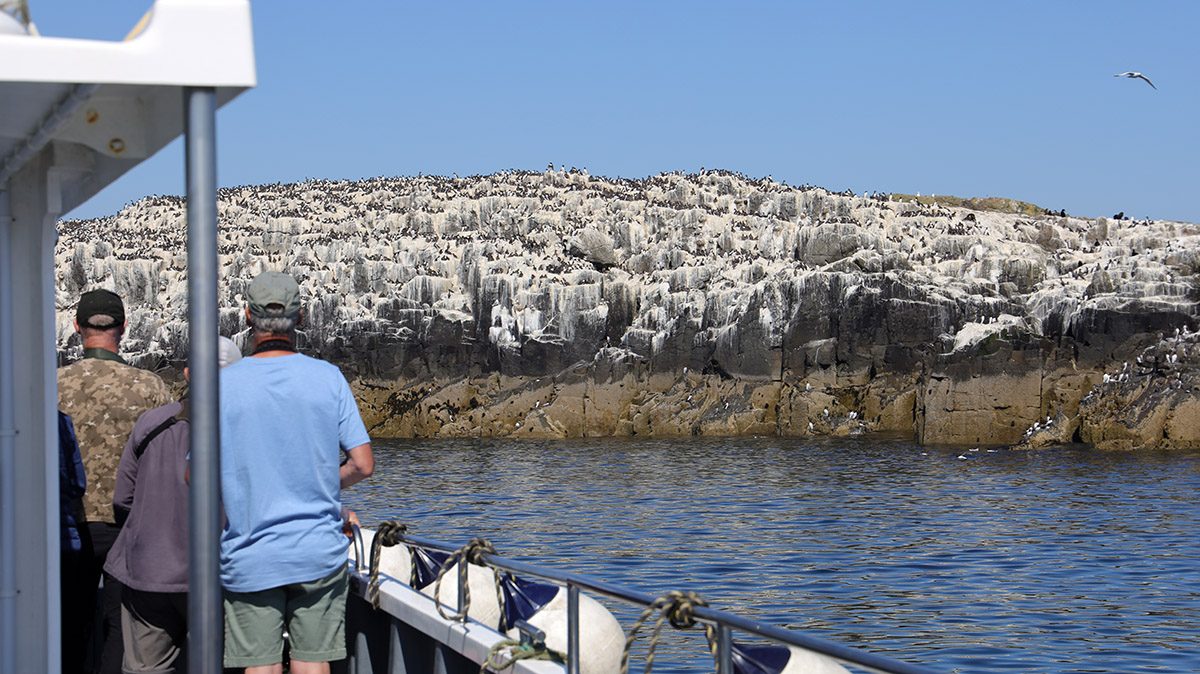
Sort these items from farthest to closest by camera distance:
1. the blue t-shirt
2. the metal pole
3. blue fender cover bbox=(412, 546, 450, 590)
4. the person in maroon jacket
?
blue fender cover bbox=(412, 546, 450, 590), the person in maroon jacket, the blue t-shirt, the metal pole

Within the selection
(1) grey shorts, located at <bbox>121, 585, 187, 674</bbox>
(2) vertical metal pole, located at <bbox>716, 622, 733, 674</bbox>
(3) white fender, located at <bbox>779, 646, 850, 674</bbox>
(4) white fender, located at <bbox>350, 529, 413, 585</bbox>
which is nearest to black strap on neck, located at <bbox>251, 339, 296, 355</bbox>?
(1) grey shorts, located at <bbox>121, 585, 187, 674</bbox>

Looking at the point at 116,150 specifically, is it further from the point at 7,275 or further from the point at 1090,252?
the point at 1090,252

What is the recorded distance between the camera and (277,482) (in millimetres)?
4137

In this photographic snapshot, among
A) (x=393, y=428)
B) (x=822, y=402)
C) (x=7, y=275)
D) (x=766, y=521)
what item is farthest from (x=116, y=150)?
(x=393, y=428)

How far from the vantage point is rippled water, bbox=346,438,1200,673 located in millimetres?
16703

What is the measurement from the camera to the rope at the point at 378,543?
573 centimetres

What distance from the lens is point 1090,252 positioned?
54.3 metres

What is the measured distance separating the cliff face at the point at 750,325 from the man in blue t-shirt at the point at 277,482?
1587 inches

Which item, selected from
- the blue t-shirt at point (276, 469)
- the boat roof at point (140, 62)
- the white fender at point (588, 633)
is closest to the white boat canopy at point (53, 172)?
the boat roof at point (140, 62)

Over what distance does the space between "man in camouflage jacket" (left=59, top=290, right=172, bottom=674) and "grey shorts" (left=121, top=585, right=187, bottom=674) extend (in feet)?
1.27

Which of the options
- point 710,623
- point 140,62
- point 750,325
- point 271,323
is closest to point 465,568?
point 271,323

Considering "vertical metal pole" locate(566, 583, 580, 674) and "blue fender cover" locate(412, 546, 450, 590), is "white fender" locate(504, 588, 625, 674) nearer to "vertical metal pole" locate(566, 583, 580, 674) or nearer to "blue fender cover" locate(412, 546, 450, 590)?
"vertical metal pole" locate(566, 583, 580, 674)

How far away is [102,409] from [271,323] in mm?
1314

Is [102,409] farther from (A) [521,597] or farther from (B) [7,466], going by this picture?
(A) [521,597]
